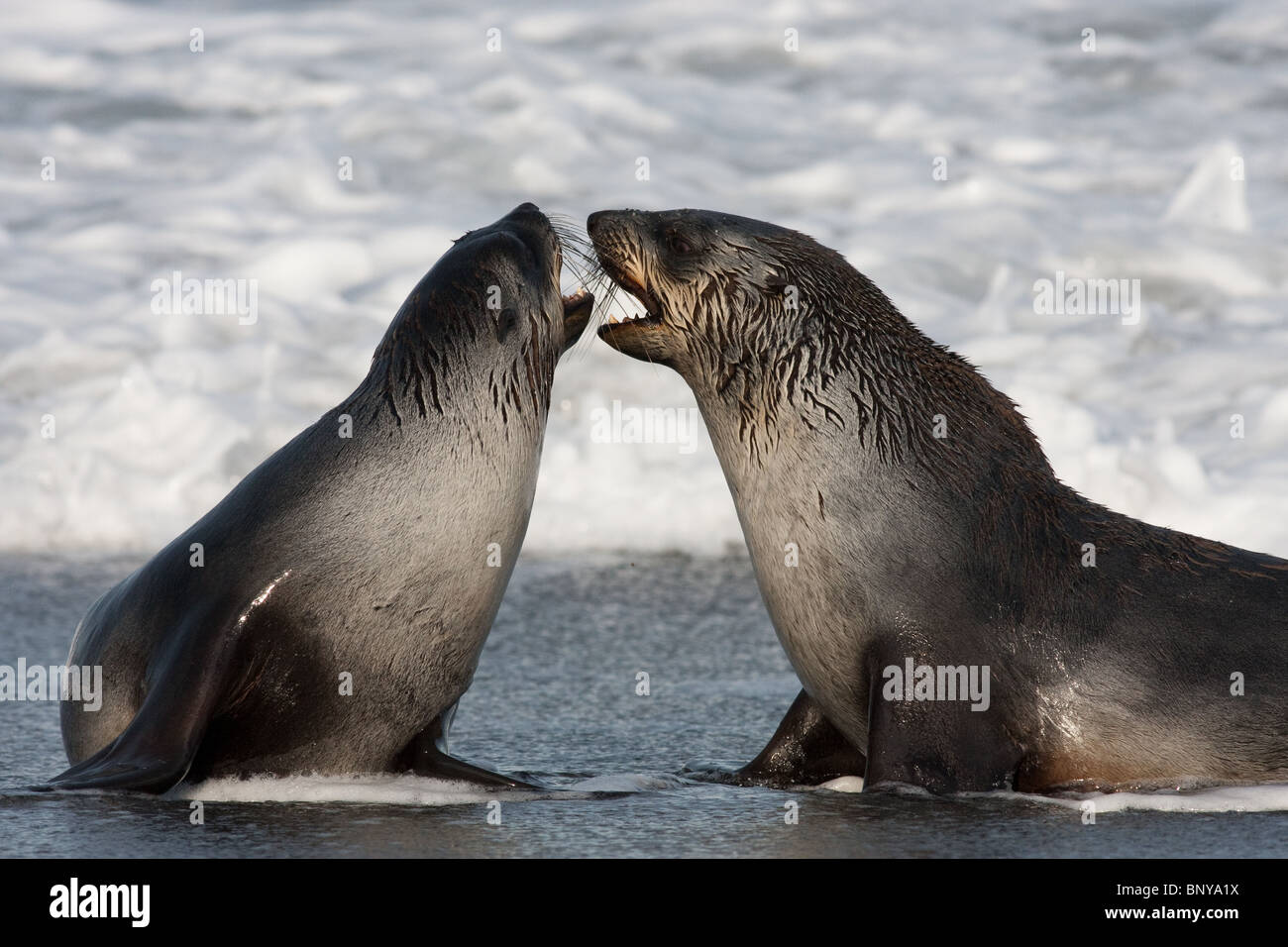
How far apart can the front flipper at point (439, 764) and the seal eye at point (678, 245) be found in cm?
181

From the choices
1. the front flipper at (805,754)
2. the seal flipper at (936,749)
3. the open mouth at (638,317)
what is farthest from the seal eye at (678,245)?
the seal flipper at (936,749)

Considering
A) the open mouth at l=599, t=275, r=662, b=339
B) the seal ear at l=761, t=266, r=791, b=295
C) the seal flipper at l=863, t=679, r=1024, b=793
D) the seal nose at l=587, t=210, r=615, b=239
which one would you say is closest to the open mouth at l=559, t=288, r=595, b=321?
the open mouth at l=599, t=275, r=662, b=339

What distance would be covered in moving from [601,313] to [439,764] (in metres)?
1.83

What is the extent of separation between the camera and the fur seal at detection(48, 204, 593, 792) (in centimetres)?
521

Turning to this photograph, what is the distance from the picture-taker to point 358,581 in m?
5.36

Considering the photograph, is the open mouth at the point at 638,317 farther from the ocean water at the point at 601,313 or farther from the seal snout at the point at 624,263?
the ocean water at the point at 601,313

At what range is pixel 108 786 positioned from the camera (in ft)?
15.4

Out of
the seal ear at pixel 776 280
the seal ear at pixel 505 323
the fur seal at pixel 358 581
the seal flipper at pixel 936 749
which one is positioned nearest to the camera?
the seal flipper at pixel 936 749

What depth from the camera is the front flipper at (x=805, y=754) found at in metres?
5.69

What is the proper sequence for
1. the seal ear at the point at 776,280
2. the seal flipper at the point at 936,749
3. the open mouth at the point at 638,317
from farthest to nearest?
the open mouth at the point at 638,317 < the seal ear at the point at 776,280 < the seal flipper at the point at 936,749

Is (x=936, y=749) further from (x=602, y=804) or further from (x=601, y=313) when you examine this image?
(x=601, y=313)

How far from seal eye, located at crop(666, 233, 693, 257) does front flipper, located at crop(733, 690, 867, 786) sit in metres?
1.63

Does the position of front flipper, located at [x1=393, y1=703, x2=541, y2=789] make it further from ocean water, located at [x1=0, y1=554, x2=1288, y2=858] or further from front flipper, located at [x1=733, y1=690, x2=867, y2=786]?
front flipper, located at [x1=733, y1=690, x2=867, y2=786]
